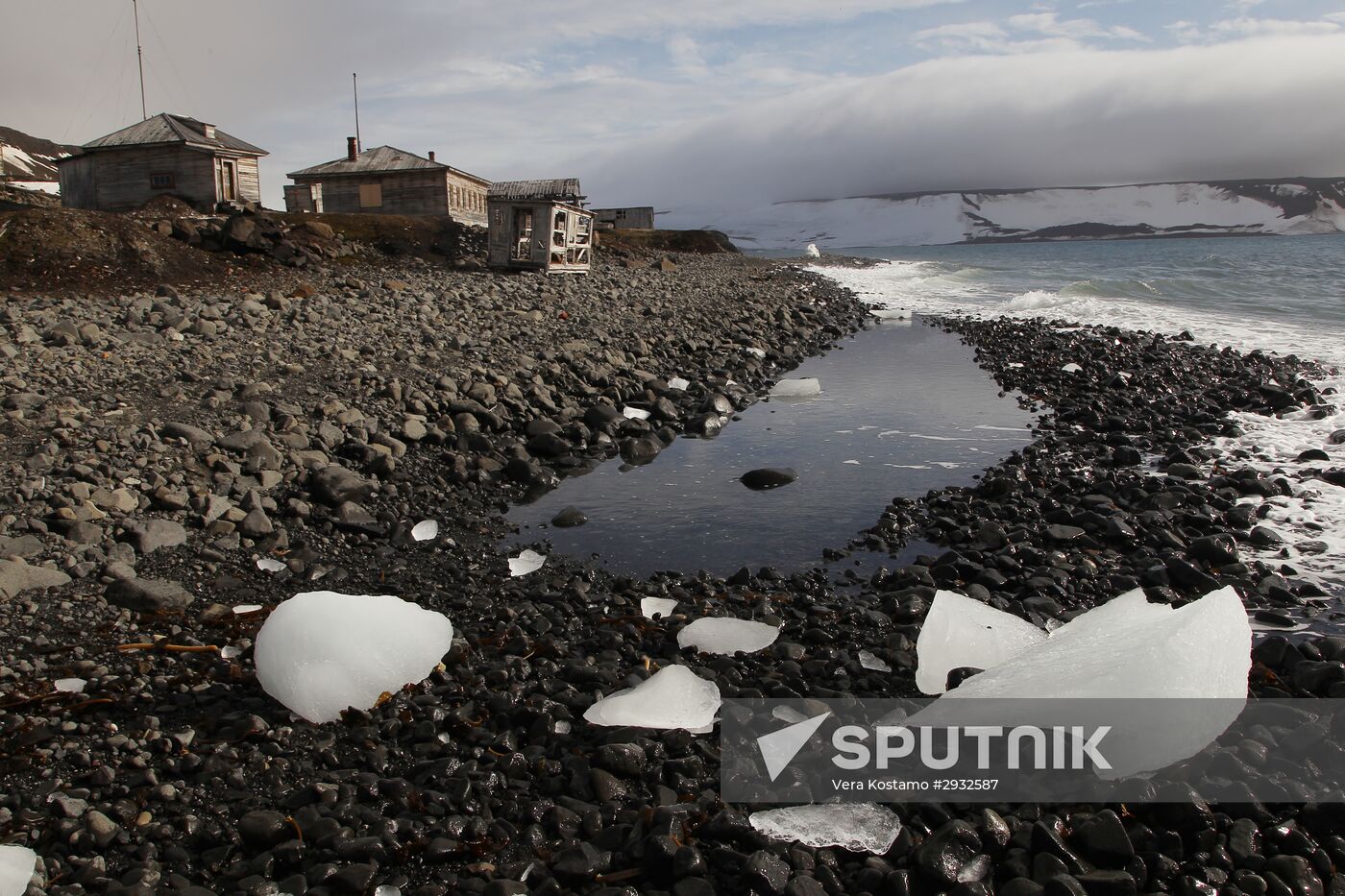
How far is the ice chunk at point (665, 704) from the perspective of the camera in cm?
355

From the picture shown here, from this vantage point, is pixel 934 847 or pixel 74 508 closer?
pixel 934 847

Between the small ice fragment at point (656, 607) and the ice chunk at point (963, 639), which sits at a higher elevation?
the ice chunk at point (963, 639)

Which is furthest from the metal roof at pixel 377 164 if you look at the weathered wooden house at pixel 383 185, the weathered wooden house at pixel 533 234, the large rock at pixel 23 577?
the large rock at pixel 23 577

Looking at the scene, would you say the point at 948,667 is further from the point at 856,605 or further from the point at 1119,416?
the point at 1119,416

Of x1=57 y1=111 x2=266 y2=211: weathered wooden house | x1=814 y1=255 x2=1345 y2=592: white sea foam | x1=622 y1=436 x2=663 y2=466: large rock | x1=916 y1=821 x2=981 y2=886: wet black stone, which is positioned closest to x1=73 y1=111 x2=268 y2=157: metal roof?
x1=57 y1=111 x2=266 y2=211: weathered wooden house

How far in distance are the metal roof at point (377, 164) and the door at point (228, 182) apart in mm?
4057

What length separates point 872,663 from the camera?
4070 millimetres

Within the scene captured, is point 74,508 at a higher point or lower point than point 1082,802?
higher

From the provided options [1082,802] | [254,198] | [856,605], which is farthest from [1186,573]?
[254,198]

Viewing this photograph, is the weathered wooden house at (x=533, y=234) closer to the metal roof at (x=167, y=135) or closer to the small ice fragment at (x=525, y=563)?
the metal roof at (x=167, y=135)

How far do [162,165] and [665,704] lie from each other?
26546 mm

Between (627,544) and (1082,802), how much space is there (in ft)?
12.2

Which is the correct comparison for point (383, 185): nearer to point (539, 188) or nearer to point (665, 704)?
point (539, 188)

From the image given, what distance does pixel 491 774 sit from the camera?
321 cm
